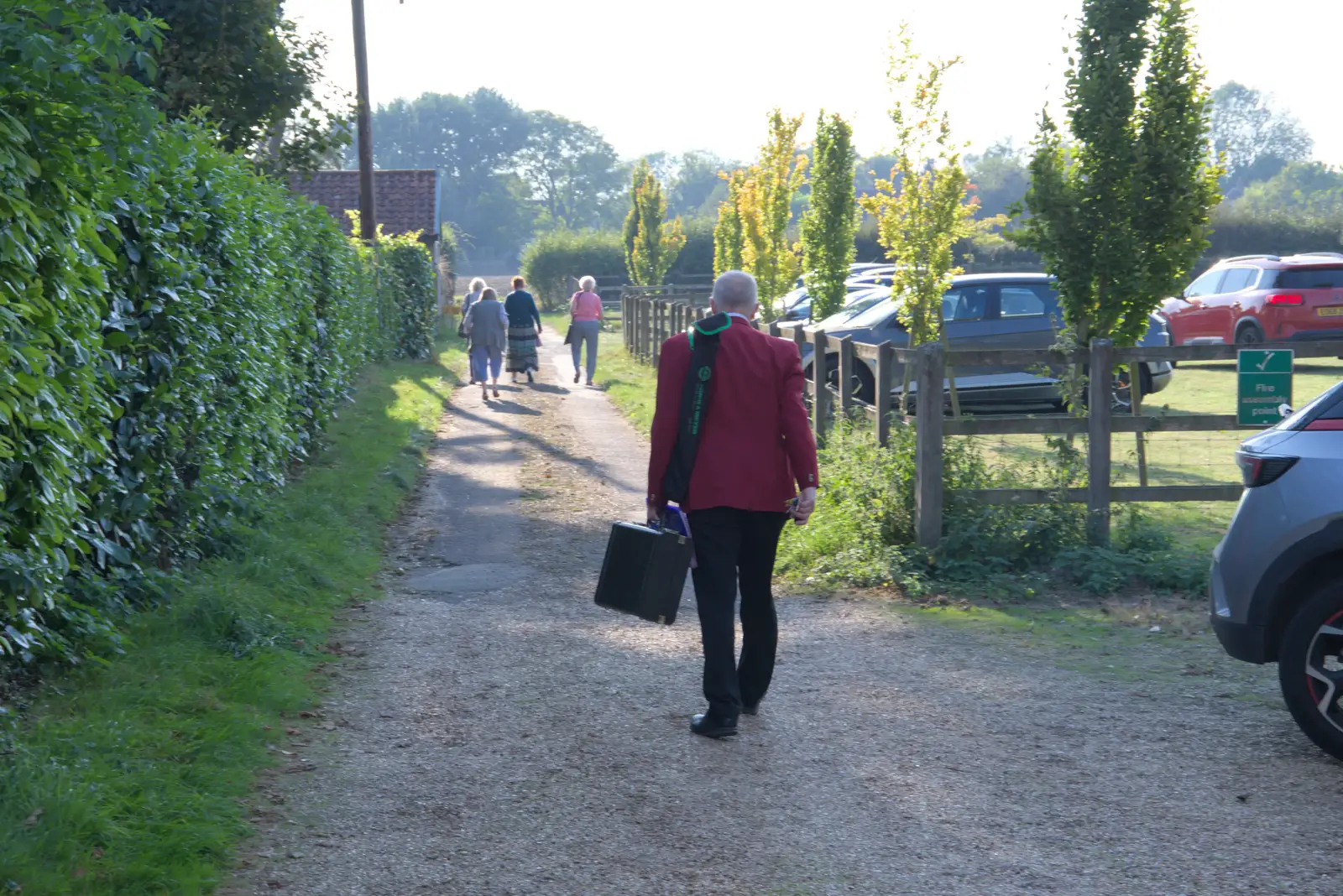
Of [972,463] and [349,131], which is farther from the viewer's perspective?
[349,131]

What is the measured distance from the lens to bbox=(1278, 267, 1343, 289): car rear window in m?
23.5

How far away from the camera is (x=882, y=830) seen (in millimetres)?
4562

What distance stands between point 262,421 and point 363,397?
31.0 ft

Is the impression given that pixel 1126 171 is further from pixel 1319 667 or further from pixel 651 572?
pixel 651 572

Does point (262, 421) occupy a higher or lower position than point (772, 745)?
higher

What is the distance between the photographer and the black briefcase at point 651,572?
562 centimetres

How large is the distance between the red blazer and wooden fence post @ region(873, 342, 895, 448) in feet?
12.5

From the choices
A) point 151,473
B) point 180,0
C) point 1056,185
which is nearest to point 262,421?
point 151,473

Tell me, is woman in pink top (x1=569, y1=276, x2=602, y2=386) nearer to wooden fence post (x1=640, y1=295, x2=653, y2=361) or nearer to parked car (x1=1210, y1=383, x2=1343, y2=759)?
wooden fence post (x1=640, y1=295, x2=653, y2=361)

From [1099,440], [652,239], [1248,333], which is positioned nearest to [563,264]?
[652,239]

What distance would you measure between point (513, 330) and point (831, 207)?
21.4 feet

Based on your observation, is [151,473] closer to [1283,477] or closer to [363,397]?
[1283,477]

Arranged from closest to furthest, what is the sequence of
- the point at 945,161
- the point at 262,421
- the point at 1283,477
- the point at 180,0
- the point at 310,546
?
the point at 1283,477, the point at 310,546, the point at 262,421, the point at 945,161, the point at 180,0

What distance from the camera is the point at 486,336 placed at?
21.7 m
